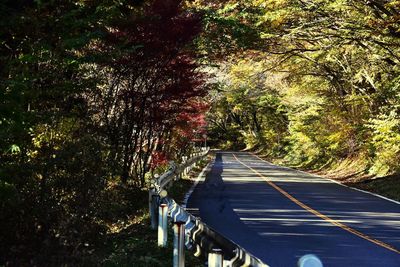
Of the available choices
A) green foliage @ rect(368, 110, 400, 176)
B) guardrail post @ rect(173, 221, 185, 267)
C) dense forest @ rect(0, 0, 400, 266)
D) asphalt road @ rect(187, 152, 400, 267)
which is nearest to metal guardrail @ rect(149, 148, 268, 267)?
guardrail post @ rect(173, 221, 185, 267)

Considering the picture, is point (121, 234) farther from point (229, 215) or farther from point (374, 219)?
point (374, 219)

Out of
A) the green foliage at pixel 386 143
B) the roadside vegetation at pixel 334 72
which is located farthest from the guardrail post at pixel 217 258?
the green foliage at pixel 386 143

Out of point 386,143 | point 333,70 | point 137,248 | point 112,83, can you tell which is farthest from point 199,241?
point 333,70

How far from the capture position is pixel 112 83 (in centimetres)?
1434

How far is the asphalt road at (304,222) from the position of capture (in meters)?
9.42

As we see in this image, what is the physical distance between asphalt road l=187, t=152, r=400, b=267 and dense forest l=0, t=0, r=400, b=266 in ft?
8.68

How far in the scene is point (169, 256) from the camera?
27.2ft

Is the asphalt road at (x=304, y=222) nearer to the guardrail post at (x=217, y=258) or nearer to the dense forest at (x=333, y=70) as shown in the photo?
the guardrail post at (x=217, y=258)

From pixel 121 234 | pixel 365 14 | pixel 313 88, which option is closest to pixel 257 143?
pixel 313 88

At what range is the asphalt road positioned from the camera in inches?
371

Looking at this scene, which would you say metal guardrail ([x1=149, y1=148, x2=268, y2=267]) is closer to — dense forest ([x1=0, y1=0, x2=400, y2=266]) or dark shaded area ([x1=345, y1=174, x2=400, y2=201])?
dense forest ([x1=0, y1=0, x2=400, y2=266])

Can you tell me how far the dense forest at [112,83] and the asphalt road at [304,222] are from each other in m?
2.65

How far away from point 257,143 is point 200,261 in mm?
81510

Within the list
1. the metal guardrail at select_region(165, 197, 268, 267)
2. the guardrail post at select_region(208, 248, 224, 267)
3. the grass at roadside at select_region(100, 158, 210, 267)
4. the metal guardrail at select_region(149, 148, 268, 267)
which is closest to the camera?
the guardrail post at select_region(208, 248, 224, 267)
